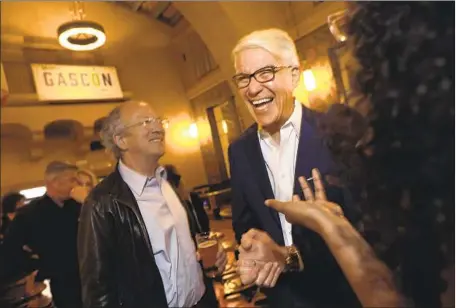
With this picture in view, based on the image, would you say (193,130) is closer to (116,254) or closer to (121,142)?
(121,142)

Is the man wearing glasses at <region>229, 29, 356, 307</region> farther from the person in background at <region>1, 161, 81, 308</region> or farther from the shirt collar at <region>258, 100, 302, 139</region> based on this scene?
the person in background at <region>1, 161, 81, 308</region>

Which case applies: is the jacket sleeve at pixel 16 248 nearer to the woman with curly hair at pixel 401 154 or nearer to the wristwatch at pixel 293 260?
the wristwatch at pixel 293 260

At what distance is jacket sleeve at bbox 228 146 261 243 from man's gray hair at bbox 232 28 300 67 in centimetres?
16

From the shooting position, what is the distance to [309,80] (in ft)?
1.82

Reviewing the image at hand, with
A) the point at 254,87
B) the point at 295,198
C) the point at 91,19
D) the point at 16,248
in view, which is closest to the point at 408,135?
the point at 295,198

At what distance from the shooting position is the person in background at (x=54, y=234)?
0.74 meters

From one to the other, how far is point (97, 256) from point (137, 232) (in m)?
0.08

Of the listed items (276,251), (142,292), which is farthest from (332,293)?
(142,292)

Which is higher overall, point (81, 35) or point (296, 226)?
point (81, 35)

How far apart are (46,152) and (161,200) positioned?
9.6 inches

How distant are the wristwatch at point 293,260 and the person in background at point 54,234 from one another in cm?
48

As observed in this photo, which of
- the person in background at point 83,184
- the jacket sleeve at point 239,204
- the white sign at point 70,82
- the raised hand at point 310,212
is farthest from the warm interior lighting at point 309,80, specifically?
the person in background at point 83,184

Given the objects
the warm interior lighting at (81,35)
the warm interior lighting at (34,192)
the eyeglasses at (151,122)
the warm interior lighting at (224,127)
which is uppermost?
the warm interior lighting at (81,35)

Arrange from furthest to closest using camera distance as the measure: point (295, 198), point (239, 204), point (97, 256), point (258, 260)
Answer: point (97, 256), point (239, 204), point (258, 260), point (295, 198)
